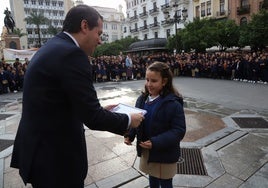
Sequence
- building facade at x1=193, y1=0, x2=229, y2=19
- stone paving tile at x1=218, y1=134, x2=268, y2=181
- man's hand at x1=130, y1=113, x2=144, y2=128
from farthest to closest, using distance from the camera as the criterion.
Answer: building facade at x1=193, y1=0, x2=229, y2=19
stone paving tile at x1=218, y1=134, x2=268, y2=181
man's hand at x1=130, y1=113, x2=144, y2=128

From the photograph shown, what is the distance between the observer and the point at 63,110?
5.48 ft

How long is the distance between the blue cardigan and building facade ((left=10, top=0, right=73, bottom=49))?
66708 millimetres

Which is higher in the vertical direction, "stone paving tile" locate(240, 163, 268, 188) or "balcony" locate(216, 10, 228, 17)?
"balcony" locate(216, 10, 228, 17)

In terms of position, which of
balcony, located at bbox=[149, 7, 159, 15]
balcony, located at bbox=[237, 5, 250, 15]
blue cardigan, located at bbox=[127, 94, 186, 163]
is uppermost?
balcony, located at bbox=[149, 7, 159, 15]

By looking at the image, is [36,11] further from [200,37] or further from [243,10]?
[200,37]

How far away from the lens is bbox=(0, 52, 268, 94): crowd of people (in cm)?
1393

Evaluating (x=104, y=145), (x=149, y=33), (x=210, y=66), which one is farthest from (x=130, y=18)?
(x=104, y=145)

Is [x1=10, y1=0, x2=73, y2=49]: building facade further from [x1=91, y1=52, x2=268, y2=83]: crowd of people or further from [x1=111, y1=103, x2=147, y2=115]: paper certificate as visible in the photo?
[x1=111, y1=103, x2=147, y2=115]: paper certificate

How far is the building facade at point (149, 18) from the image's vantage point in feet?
151

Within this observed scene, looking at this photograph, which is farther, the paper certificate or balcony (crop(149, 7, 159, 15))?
balcony (crop(149, 7, 159, 15))

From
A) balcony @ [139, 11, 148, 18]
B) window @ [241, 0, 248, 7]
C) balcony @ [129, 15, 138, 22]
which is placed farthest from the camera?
balcony @ [129, 15, 138, 22]

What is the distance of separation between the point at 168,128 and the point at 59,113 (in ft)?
3.78

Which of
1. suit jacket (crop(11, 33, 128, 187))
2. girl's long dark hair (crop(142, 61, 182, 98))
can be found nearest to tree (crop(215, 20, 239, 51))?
girl's long dark hair (crop(142, 61, 182, 98))

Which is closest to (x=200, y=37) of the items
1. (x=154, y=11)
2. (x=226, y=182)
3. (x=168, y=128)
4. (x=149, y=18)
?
(x=226, y=182)
